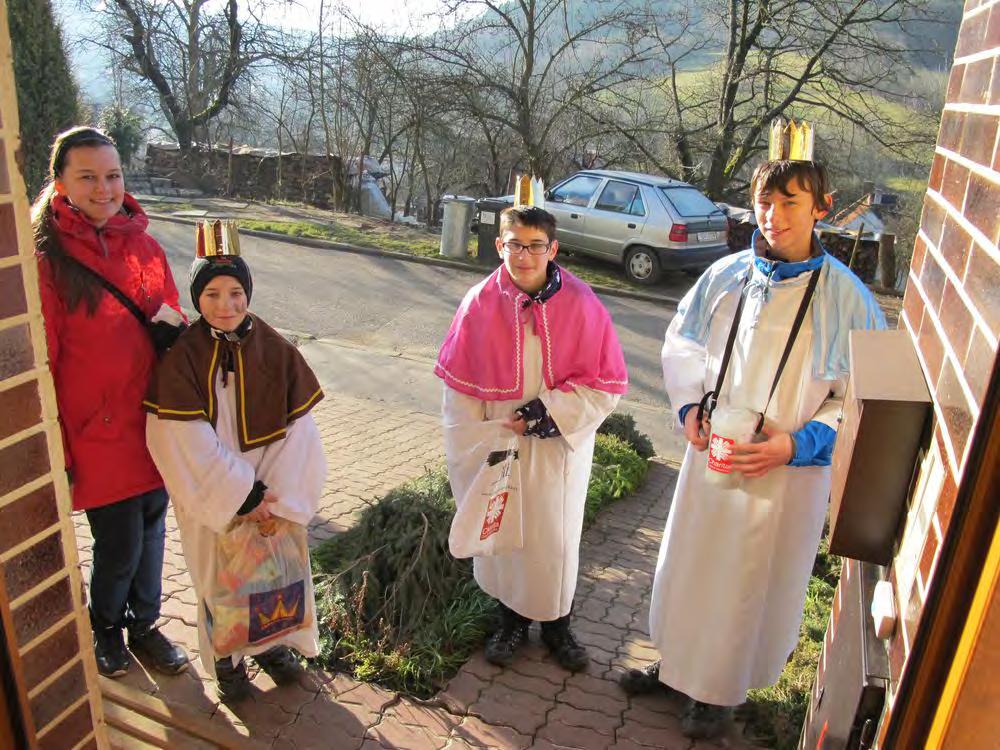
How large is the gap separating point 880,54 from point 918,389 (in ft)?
56.9

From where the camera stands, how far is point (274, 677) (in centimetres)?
322

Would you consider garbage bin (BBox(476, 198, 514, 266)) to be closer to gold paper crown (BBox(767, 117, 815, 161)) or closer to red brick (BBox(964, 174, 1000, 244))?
gold paper crown (BBox(767, 117, 815, 161))

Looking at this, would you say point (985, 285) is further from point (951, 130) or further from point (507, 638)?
point (507, 638)

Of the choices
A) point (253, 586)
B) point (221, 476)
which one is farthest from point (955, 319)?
point (253, 586)

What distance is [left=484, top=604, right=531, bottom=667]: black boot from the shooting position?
343 centimetres

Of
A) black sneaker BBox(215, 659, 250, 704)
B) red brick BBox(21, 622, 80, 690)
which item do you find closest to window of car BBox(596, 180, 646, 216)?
black sneaker BBox(215, 659, 250, 704)

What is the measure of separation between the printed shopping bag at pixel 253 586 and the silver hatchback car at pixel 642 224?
424 inches

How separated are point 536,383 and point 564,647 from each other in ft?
3.85

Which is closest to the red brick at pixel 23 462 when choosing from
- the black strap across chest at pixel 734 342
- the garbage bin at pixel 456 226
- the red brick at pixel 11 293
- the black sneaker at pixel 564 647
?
the red brick at pixel 11 293

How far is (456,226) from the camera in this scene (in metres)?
13.5

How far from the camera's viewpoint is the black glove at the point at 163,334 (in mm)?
2915

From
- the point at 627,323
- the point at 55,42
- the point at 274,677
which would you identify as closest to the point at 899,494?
the point at 274,677

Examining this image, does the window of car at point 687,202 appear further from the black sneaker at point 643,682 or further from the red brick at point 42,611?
the red brick at point 42,611

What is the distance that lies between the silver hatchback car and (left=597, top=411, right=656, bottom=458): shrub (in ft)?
22.7
